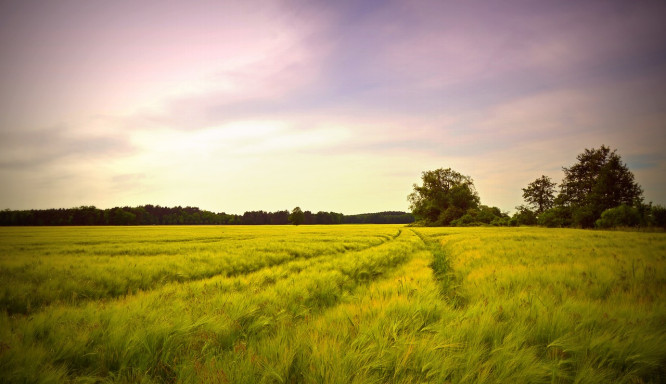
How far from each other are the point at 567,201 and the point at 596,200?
45.7ft

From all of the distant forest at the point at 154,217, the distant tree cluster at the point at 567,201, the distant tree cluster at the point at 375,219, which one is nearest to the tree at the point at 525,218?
the distant tree cluster at the point at 567,201

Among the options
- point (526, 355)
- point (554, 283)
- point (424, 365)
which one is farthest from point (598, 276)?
point (424, 365)

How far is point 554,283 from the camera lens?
473cm

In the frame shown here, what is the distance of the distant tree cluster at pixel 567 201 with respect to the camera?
31.7 m

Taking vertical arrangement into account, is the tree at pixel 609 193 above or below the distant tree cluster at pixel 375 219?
above

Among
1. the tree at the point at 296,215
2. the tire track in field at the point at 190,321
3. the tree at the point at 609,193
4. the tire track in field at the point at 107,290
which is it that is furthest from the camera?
the tree at the point at 296,215

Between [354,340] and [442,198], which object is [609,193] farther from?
[354,340]

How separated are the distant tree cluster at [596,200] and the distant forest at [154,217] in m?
60.8

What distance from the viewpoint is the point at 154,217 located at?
121m

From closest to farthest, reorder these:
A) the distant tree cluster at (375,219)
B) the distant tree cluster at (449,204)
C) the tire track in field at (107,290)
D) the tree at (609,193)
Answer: the tire track in field at (107,290)
the tree at (609,193)
the distant tree cluster at (449,204)
the distant tree cluster at (375,219)

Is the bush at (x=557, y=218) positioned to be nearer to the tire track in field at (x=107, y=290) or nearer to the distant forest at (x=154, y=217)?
the tire track in field at (x=107, y=290)

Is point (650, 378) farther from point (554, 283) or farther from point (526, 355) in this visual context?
point (554, 283)

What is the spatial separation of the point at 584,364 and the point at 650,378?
0.55 meters

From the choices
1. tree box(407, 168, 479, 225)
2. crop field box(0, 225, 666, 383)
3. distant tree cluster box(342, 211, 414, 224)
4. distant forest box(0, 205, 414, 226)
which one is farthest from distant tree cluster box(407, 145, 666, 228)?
distant tree cluster box(342, 211, 414, 224)
